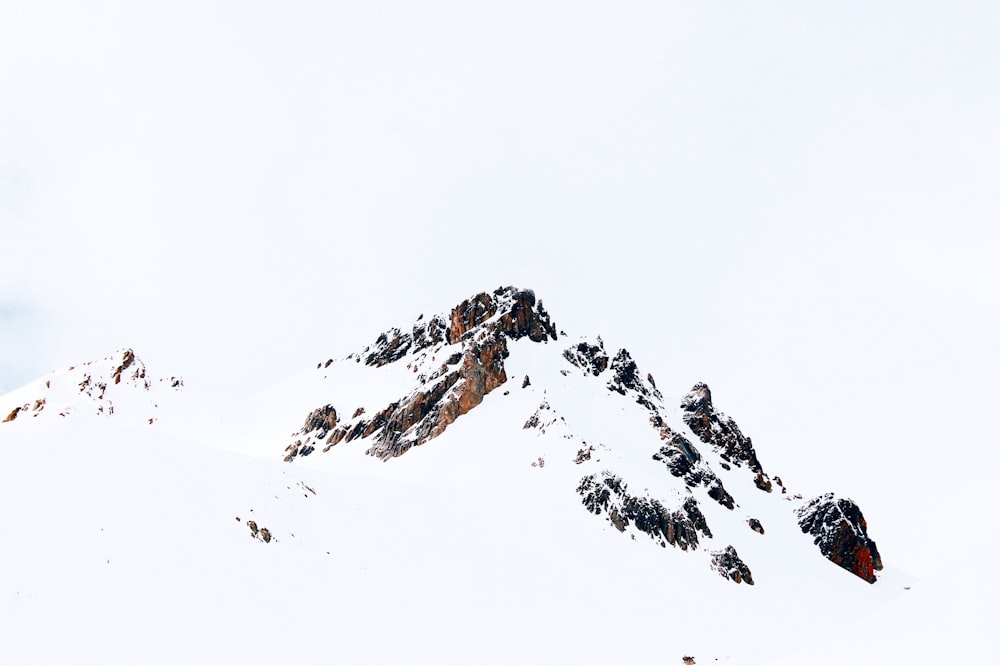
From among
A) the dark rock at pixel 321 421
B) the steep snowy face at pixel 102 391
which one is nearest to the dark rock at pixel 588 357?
the dark rock at pixel 321 421

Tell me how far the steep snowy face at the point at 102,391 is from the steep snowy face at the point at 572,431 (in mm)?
22831

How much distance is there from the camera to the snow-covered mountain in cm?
2295

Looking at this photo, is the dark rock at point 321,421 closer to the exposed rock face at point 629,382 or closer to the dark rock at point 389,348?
the dark rock at point 389,348

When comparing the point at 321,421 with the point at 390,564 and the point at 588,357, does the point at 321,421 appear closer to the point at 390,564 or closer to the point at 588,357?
the point at 588,357

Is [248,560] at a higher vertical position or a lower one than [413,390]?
lower

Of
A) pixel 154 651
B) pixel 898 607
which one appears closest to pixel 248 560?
pixel 154 651

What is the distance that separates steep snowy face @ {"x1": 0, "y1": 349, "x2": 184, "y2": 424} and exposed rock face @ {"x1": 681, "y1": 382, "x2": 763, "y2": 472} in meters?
72.7

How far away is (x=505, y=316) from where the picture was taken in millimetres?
90688

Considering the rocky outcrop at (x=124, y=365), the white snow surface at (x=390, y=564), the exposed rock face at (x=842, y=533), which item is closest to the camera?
the white snow surface at (x=390, y=564)

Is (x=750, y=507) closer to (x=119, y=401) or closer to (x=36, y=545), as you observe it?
(x=36, y=545)

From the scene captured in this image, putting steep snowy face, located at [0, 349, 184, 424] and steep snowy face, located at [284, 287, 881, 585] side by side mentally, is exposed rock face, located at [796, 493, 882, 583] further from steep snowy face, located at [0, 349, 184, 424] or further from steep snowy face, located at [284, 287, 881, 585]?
steep snowy face, located at [0, 349, 184, 424]

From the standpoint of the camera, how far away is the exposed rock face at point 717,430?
89125mm

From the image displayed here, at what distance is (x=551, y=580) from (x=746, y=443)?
6033 centimetres

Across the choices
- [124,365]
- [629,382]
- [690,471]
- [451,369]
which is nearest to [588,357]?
[629,382]
